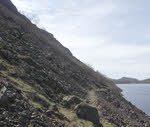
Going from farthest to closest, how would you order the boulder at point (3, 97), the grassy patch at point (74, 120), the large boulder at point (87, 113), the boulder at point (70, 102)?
the boulder at point (70, 102) → the large boulder at point (87, 113) → the grassy patch at point (74, 120) → the boulder at point (3, 97)

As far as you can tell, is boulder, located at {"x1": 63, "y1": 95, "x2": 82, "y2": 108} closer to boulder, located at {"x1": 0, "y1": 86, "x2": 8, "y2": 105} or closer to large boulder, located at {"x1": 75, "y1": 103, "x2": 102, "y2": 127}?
large boulder, located at {"x1": 75, "y1": 103, "x2": 102, "y2": 127}

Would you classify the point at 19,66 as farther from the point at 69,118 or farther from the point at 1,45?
the point at 69,118

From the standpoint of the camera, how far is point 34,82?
25.3 meters

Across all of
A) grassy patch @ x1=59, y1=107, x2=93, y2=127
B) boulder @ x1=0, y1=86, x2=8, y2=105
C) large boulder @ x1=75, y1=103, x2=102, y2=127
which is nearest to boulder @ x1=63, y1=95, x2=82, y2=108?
grassy patch @ x1=59, y1=107, x2=93, y2=127

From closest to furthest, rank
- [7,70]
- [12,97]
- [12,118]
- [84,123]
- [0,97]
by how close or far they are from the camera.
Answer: [12,118]
[0,97]
[12,97]
[84,123]
[7,70]

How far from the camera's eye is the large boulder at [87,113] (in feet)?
75.4

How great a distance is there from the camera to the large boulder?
75.4 ft

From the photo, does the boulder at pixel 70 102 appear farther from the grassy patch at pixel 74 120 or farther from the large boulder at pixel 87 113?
the large boulder at pixel 87 113

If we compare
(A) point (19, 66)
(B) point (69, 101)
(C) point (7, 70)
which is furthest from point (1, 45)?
(B) point (69, 101)

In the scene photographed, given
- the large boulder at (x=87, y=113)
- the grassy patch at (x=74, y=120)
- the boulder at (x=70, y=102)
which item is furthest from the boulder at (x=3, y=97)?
the boulder at (x=70, y=102)

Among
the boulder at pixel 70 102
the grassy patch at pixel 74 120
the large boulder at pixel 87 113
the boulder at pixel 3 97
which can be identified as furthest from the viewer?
the boulder at pixel 70 102

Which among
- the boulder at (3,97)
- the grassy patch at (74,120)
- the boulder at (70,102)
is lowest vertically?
the grassy patch at (74,120)

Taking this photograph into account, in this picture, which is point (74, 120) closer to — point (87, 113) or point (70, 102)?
point (87, 113)

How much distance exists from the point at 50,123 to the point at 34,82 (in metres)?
8.91
